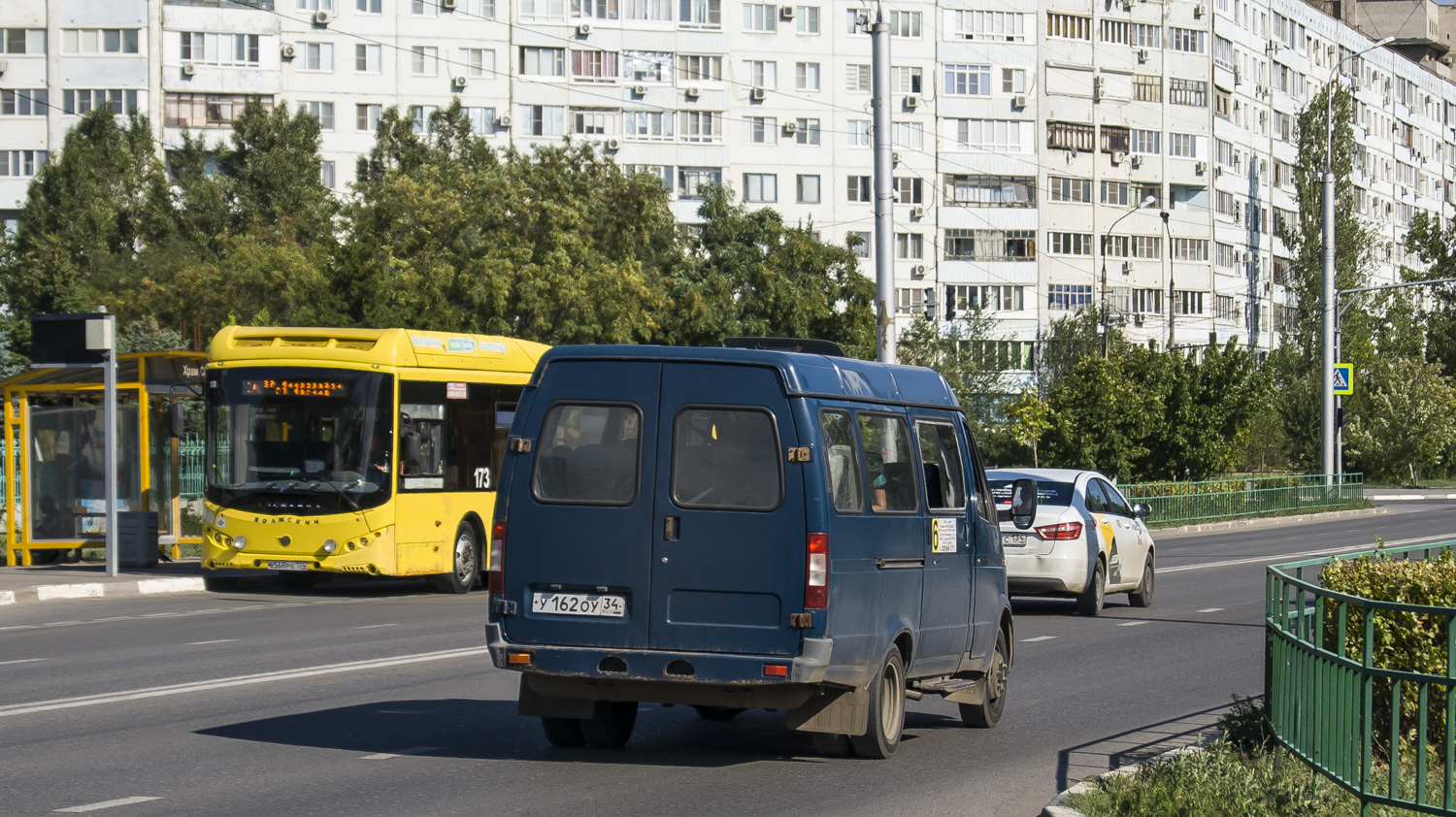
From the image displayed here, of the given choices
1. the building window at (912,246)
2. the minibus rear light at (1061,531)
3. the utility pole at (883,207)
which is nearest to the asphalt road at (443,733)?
the minibus rear light at (1061,531)

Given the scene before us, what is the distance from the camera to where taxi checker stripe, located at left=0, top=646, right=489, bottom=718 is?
11383 mm

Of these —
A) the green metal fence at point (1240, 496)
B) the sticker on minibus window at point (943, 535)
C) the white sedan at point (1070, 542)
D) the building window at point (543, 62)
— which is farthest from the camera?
the building window at point (543, 62)

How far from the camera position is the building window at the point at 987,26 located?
86750 mm

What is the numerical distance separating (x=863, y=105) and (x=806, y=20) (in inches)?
189

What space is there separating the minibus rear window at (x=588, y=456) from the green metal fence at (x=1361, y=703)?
129 inches

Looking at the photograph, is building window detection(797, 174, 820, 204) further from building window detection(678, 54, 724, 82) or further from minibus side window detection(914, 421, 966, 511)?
minibus side window detection(914, 421, 966, 511)

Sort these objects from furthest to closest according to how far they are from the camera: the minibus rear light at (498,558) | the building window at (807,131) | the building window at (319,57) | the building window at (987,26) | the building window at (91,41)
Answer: the building window at (987,26), the building window at (807,131), the building window at (319,57), the building window at (91,41), the minibus rear light at (498,558)

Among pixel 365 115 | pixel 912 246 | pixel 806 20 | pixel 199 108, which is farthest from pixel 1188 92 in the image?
pixel 199 108

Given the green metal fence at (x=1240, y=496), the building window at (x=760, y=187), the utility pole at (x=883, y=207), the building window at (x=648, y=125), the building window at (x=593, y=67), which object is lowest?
the green metal fence at (x=1240, y=496)

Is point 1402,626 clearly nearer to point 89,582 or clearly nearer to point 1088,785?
point 1088,785

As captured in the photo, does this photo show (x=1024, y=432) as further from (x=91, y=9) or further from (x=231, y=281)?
(x=91, y=9)

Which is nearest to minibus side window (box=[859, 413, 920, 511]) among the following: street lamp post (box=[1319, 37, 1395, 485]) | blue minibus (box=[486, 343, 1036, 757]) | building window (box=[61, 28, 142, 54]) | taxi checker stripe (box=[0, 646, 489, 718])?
blue minibus (box=[486, 343, 1036, 757])

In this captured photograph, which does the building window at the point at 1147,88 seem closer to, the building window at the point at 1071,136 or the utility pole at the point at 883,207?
the building window at the point at 1071,136

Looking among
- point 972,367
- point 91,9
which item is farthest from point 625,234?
point 91,9
